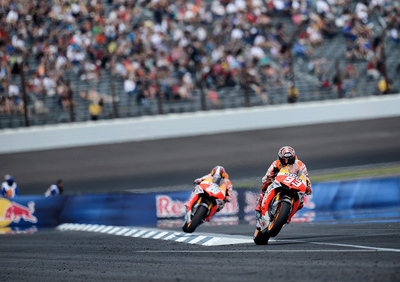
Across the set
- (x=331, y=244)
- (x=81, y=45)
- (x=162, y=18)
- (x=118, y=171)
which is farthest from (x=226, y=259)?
(x=162, y=18)

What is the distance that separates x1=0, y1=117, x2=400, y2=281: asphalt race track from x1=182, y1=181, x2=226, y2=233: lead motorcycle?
0.87 meters

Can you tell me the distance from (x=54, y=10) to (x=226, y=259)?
1755 centimetres

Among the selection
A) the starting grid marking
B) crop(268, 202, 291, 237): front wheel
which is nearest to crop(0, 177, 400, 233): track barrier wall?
the starting grid marking

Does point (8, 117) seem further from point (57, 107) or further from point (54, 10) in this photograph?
point (54, 10)

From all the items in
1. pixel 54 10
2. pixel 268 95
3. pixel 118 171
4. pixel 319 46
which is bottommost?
pixel 118 171

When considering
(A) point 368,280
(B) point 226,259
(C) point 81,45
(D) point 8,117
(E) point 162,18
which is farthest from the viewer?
(E) point 162,18

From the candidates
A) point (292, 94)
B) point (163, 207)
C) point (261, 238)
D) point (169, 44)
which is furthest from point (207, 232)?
point (169, 44)

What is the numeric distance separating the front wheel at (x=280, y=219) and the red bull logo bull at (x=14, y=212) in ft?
37.2

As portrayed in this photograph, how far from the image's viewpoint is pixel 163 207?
18812 mm

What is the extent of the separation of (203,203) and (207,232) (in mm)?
1124

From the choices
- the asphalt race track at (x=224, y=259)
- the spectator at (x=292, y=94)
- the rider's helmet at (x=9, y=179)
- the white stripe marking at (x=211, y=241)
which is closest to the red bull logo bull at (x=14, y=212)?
the rider's helmet at (x=9, y=179)

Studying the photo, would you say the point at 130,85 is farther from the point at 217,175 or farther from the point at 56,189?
the point at 217,175

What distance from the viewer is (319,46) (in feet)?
83.8

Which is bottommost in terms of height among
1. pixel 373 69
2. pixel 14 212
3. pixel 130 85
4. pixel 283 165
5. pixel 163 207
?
pixel 163 207
